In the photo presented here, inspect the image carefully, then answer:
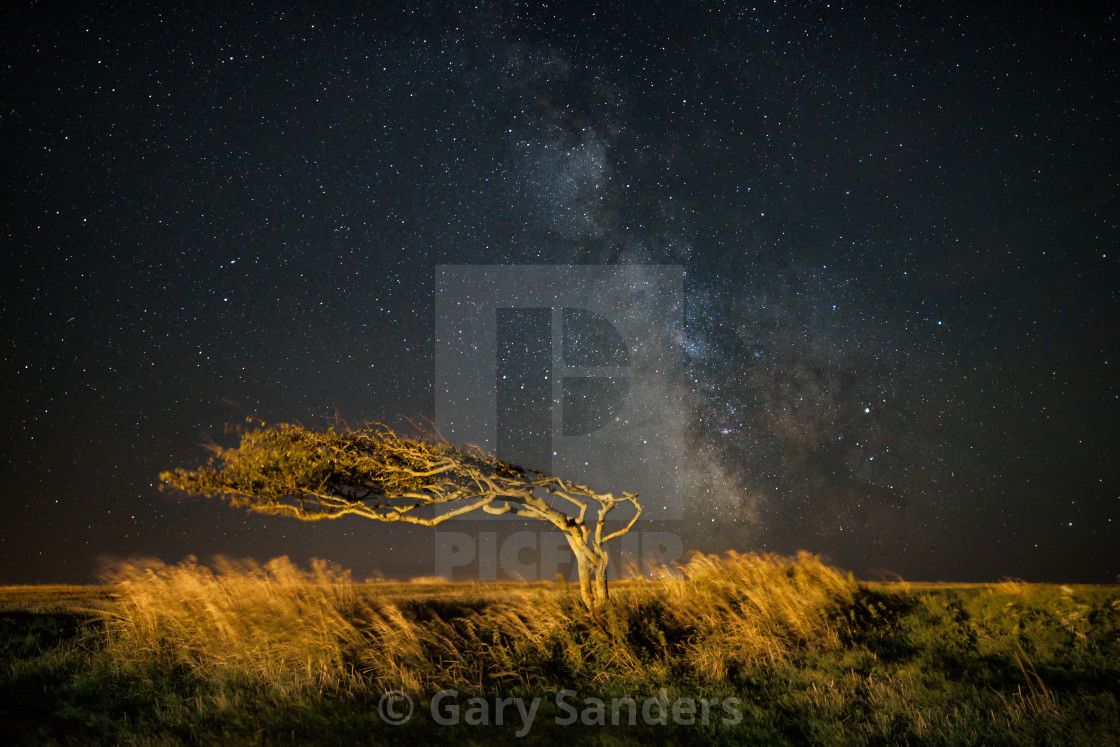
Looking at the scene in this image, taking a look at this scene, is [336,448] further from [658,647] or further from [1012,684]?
[1012,684]

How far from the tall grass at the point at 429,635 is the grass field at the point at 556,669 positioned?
36 mm

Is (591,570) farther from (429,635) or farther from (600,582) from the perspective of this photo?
(429,635)

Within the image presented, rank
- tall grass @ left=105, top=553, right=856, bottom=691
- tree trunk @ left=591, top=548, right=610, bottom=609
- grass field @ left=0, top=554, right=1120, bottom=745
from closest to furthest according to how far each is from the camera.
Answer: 1. grass field @ left=0, top=554, right=1120, bottom=745
2. tall grass @ left=105, top=553, right=856, bottom=691
3. tree trunk @ left=591, top=548, right=610, bottom=609

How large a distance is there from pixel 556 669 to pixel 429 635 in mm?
1865

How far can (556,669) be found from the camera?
8.12 metres

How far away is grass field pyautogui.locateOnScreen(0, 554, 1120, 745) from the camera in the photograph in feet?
19.5

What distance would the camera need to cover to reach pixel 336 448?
33.6 ft

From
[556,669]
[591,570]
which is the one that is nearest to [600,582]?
[591,570]

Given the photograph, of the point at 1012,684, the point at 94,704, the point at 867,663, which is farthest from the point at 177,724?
the point at 1012,684

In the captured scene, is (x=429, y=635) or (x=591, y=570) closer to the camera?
(x=429, y=635)

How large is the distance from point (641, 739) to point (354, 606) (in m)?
6.24

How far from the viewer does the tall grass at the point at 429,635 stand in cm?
752

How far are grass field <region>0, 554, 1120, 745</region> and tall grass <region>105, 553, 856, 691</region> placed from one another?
0.04 meters

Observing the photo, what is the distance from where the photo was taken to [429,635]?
28.1ft
